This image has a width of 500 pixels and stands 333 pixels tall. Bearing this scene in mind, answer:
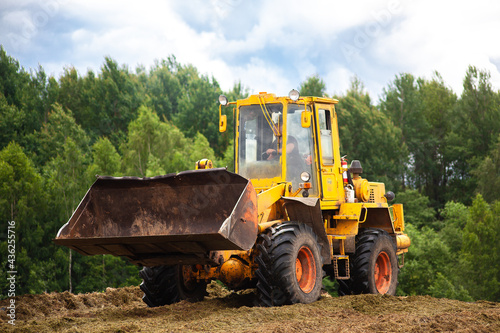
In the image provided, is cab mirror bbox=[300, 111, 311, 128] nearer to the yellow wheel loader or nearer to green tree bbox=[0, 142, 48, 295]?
the yellow wheel loader

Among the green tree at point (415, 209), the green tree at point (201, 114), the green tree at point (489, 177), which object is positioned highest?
the green tree at point (201, 114)

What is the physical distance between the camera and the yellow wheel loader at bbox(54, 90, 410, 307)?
835 cm

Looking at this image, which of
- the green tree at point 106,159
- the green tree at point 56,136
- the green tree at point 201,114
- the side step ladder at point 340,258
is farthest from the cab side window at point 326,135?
the green tree at point 201,114

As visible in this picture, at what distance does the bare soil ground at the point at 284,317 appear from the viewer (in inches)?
276

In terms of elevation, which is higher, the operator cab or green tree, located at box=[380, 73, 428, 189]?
green tree, located at box=[380, 73, 428, 189]

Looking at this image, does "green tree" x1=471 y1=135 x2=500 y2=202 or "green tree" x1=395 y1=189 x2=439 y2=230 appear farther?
"green tree" x1=471 y1=135 x2=500 y2=202

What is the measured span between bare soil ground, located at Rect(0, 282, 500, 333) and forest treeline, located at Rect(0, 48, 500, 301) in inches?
789

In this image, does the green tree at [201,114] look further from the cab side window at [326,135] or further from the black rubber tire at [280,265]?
the black rubber tire at [280,265]

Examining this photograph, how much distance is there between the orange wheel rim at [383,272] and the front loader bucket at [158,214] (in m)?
→ 4.25

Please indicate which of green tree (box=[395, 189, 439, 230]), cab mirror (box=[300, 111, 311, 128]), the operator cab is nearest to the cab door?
the operator cab

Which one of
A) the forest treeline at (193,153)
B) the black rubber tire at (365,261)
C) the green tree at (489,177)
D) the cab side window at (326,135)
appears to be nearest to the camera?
the cab side window at (326,135)

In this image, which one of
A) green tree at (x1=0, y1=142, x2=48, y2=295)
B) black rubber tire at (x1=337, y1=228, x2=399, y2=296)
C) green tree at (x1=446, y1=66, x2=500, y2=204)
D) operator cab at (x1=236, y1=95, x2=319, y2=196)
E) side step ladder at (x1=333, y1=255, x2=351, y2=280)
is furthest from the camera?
green tree at (x1=446, y1=66, x2=500, y2=204)

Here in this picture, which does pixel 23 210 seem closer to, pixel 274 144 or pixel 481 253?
pixel 274 144

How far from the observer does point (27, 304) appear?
34.0ft
